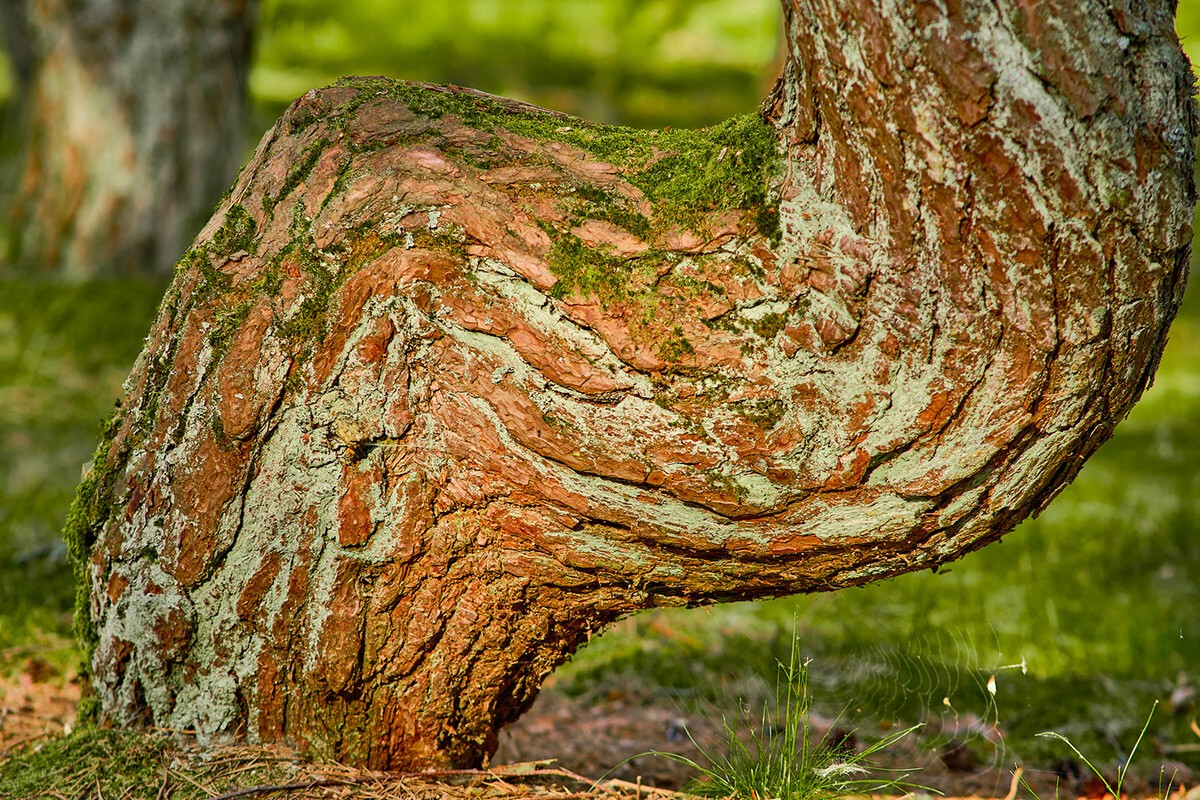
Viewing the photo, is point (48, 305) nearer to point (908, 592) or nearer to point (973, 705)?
point (908, 592)

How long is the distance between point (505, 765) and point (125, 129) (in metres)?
5.17

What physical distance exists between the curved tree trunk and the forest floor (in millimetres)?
83

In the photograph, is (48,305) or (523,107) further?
(48,305)

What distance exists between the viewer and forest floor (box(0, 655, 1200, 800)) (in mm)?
2125

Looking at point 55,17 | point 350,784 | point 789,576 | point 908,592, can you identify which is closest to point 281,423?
point 350,784

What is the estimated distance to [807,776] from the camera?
85.0 inches

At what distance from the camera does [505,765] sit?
2283mm

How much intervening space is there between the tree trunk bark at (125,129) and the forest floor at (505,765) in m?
3.77

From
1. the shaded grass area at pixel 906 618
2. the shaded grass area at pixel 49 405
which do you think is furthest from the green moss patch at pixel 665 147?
the shaded grass area at pixel 49 405

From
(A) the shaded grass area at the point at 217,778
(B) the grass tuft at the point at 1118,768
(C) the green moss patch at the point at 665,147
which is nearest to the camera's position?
(C) the green moss patch at the point at 665,147

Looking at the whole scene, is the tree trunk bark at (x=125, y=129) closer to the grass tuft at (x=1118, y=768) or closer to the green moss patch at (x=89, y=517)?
the green moss patch at (x=89, y=517)

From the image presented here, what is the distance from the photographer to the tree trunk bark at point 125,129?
19.4ft

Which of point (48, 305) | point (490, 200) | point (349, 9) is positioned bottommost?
point (490, 200)

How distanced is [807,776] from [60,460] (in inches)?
161
